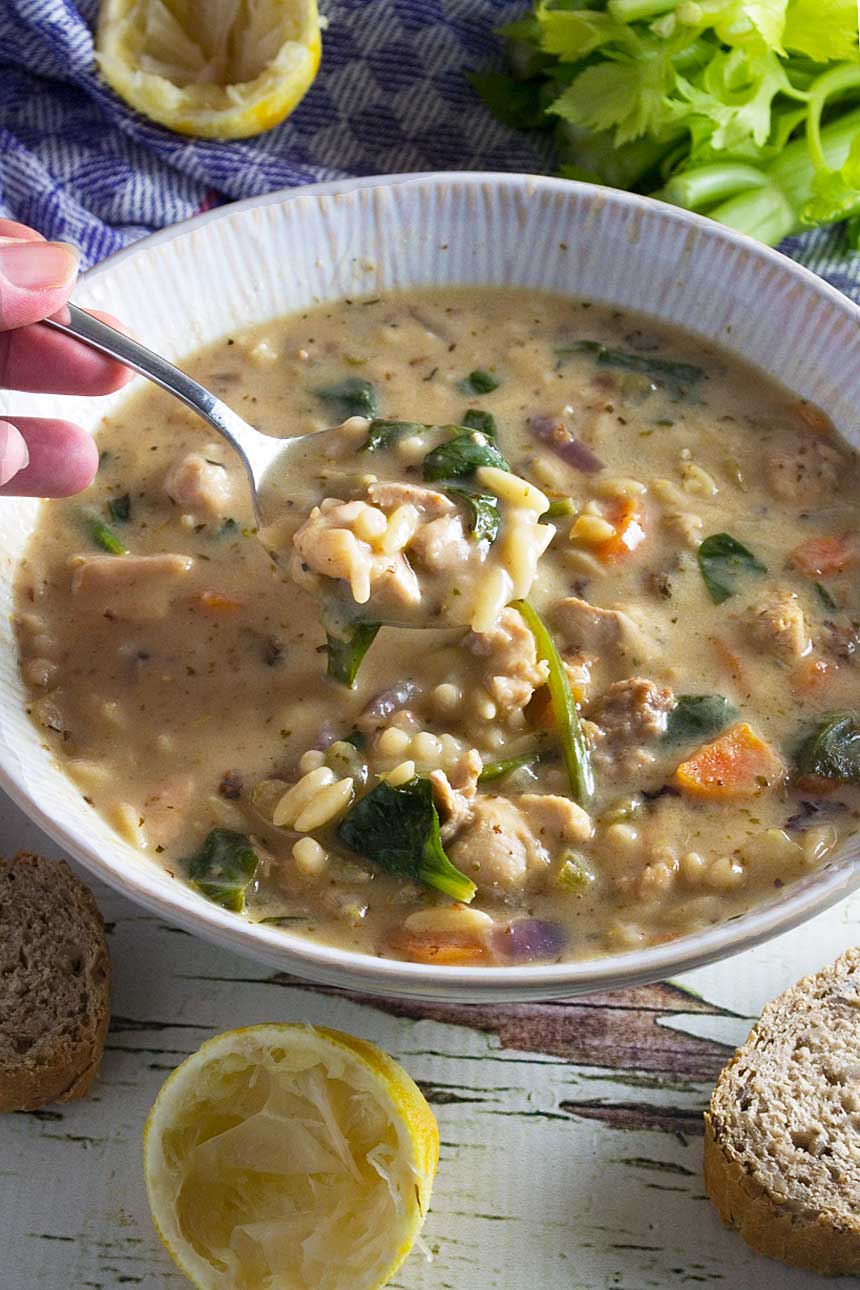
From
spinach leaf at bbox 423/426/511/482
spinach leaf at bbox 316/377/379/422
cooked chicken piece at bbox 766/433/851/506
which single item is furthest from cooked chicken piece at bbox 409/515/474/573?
cooked chicken piece at bbox 766/433/851/506

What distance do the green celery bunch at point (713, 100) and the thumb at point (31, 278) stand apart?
7.59 ft

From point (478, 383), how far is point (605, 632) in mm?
1052

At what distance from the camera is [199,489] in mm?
4039

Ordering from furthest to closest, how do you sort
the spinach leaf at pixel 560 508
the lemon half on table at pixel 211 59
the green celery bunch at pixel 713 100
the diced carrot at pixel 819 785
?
1. the lemon half on table at pixel 211 59
2. the green celery bunch at pixel 713 100
3. the spinach leaf at pixel 560 508
4. the diced carrot at pixel 819 785

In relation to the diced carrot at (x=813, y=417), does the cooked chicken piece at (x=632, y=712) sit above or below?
below

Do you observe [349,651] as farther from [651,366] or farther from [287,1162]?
[651,366]

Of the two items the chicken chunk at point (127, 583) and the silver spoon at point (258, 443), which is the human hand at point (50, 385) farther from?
the chicken chunk at point (127, 583)

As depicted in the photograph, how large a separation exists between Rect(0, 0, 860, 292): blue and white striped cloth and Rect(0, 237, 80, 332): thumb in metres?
2.00

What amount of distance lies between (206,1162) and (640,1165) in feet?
3.26

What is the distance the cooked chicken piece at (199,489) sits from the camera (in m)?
4.05

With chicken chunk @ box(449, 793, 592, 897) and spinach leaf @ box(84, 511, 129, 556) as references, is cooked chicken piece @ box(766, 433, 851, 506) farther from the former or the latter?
spinach leaf @ box(84, 511, 129, 556)

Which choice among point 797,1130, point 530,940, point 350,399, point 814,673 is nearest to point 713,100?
point 350,399

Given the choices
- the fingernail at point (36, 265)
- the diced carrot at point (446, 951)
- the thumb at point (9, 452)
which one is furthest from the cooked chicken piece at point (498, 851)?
the fingernail at point (36, 265)

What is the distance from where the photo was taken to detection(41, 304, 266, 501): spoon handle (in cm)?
359
